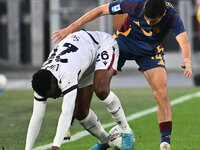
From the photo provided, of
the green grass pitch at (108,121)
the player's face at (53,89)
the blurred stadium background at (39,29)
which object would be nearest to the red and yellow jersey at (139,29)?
the green grass pitch at (108,121)

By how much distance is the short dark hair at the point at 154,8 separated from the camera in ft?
23.7

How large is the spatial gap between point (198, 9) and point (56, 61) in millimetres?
28552

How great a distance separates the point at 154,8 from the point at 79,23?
1.00 m

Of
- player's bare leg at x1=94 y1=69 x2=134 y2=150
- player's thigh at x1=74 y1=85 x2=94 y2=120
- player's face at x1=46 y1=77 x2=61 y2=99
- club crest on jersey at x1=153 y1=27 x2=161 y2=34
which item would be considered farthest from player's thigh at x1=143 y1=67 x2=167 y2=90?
player's face at x1=46 y1=77 x2=61 y2=99

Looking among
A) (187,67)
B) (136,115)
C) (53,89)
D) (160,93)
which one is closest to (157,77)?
(160,93)

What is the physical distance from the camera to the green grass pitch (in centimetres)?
862

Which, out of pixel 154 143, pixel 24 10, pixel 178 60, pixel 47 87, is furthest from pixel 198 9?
pixel 47 87

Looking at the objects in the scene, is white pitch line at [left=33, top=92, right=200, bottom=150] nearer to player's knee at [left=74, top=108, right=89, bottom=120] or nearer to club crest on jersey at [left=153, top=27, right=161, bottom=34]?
player's knee at [left=74, top=108, right=89, bottom=120]

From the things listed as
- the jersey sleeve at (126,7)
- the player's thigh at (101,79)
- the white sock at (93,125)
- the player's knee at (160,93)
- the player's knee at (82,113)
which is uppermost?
the jersey sleeve at (126,7)

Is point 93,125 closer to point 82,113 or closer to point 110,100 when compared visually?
point 82,113

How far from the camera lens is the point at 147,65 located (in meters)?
7.92

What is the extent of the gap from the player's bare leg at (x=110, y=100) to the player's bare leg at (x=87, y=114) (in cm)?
31

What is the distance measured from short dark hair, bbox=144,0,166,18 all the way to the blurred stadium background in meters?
25.0

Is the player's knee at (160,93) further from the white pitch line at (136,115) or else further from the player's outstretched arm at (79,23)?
the white pitch line at (136,115)
